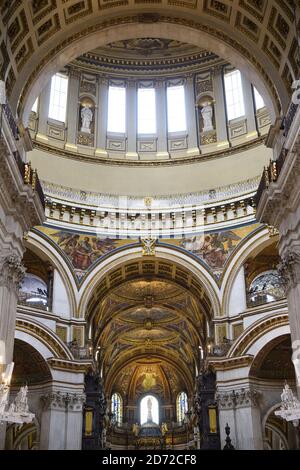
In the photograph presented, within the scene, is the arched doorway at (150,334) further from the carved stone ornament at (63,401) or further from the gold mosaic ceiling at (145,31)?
the gold mosaic ceiling at (145,31)

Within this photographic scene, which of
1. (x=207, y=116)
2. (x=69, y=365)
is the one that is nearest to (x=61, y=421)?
(x=69, y=365)

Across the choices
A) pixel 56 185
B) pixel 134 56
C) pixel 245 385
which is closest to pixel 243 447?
pixel 245 385

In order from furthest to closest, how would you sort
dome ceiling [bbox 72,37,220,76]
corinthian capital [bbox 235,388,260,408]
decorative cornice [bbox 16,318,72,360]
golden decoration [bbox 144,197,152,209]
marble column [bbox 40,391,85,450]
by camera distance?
dome ceiling [bbox 72,37,220,76], golden decoration [bbox 144,197,152,209], corinthian capital [bbox 235,388,260,408], decorative cornice [bbox 16,318,72,360], marble column [bbox 40,391,85,450]

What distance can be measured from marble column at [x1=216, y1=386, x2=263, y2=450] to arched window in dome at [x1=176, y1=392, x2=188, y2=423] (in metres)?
21.3

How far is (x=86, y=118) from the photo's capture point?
31.7 metres

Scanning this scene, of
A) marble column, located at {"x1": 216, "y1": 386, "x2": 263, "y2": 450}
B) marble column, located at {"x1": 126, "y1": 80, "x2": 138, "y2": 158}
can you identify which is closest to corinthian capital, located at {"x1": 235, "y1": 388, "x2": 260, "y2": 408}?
marble column, located at {"x1": 216, "y1": 386, "x2": 263, "y2": 450}

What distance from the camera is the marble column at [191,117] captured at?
31.6m

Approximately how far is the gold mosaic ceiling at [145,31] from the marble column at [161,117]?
498 inches

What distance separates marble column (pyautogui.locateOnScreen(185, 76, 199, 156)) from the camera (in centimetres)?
3158

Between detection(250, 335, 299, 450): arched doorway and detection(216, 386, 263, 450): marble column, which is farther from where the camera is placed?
detection(250, 335, 299, 450): arched doorway

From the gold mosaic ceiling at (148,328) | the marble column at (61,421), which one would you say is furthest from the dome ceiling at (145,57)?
the marble column at (61,421)

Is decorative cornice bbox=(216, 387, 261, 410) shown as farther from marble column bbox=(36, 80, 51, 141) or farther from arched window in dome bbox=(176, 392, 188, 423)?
arched window in dome bbox=(176, 392, 188, 423)

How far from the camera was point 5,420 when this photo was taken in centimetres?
1359

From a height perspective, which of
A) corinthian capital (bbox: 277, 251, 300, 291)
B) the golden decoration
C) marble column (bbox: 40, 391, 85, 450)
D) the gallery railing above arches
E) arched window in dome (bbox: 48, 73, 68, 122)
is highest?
arched window in dome (bbox: 48, 73, 68, 122)
